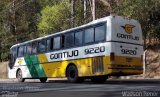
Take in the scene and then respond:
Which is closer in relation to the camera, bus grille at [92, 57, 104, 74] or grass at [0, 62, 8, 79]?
bus grille at [92, 57, 104, 74]

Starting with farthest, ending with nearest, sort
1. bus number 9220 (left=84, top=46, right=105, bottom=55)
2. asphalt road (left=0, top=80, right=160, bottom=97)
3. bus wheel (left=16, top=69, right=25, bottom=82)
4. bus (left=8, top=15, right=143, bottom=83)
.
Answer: bus wheel (left=16, top=69, right=25, bottom=82) → bus number 9220 (left=84, top=46, right=105, bottom=55) → bus (left=8, top=15, right=143, bottom=83) → asphalt road (left=0, top=80, right=160, bottom=97)

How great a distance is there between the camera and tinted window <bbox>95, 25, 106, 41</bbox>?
58.2 ft

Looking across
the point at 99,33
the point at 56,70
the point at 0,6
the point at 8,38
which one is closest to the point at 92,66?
the point at 99,33

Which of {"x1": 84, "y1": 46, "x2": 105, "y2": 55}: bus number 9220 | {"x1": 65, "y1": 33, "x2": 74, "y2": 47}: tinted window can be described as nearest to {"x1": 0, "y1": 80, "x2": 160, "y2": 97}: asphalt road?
{"x1": 84, "y1": 46, "x2": 105, "y2": 55}: bus number 9220

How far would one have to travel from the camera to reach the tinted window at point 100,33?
58.2 ft

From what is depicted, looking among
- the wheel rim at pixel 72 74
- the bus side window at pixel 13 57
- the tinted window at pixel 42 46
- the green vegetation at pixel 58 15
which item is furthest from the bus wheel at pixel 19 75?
the green vegetation at pixel 58 15

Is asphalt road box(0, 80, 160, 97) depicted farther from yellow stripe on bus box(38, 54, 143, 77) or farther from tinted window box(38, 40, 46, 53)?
tinted window box(38, 40, 46, 53)

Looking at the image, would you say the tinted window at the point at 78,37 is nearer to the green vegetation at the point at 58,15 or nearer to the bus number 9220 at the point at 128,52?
the bus number 9220 at the point at 128,52

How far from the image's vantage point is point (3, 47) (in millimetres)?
46812

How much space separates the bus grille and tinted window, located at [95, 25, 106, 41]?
0.94 m

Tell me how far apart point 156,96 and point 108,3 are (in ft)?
75.6

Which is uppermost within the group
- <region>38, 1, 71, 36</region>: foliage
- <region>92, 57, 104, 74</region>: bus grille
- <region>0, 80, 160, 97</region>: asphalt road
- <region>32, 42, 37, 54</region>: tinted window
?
<region>38, 1, 71, 36</region>: foliage

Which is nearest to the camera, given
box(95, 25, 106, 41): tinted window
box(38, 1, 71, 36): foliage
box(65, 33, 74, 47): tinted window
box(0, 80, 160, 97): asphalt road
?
box(0, 80, 160, 97): asphalt road

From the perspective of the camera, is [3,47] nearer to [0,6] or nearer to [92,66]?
[0,6]
